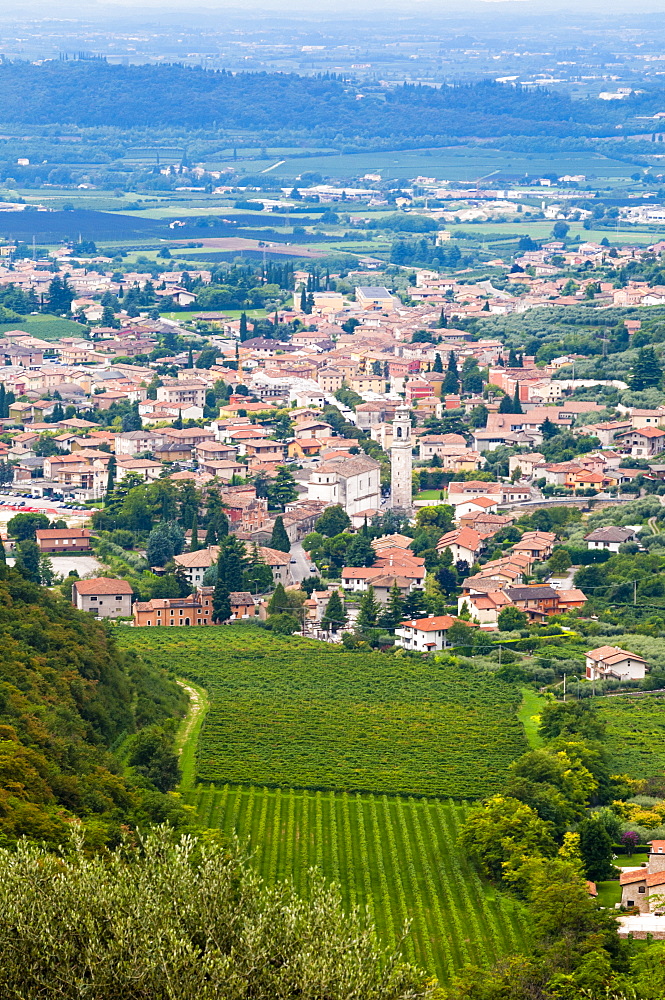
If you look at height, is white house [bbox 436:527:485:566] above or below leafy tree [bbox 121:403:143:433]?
above

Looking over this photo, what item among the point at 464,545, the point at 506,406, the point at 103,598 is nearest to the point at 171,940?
the point at 103,598

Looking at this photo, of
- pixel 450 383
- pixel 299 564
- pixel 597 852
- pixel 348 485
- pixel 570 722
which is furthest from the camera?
pixel 450 383

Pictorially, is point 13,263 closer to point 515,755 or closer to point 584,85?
point 515,755

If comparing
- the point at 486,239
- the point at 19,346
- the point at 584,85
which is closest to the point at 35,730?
the point at 19,346

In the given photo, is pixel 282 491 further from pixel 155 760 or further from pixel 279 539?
pixel 155 760

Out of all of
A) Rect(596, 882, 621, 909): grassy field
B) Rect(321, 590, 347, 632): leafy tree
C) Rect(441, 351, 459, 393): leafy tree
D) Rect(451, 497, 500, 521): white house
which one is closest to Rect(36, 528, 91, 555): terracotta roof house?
Rect(321, 590, 347, 632): leafy tree

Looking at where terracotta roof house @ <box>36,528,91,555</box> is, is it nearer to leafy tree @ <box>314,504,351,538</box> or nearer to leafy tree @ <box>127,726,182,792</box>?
leafy tree @ <box>314,504,351,538</box>
